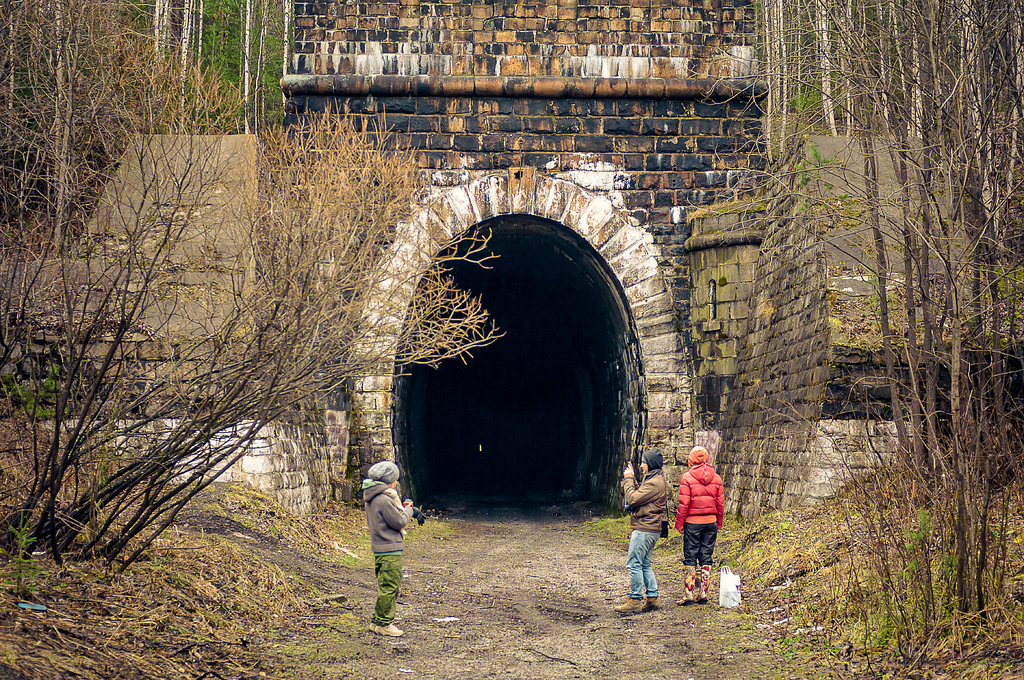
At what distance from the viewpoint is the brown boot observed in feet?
25.6

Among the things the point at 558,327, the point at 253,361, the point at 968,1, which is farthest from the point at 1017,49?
the point at 558,327

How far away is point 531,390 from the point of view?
944 inches

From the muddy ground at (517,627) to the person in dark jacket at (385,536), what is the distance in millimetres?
175

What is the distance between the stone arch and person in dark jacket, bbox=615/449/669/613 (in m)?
5.32

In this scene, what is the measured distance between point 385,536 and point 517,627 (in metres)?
1.27

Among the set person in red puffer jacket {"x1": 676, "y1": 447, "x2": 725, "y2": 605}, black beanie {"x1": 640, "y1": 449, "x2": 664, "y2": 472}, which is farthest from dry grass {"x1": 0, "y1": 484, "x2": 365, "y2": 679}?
person in red puffer jacket {"x1": 676, "y1": 447, "x2": 725, "y2": 605}

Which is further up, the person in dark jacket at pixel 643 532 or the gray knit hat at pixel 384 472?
the gray knit hat at pixel 384 472

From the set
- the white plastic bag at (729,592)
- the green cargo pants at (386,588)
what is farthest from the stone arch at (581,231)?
the green cargo pants at (386,588)

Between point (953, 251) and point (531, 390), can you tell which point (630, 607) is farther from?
point (531, 390)

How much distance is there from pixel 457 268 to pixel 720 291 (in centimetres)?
489

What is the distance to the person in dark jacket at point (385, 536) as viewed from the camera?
6887 mm

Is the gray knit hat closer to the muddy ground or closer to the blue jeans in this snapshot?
the muddy ground

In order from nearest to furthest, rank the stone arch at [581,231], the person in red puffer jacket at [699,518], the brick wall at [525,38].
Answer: the person in red puffer jacket at [699,518] → the stone arch at [581,231] → the brick wall at [525,38]

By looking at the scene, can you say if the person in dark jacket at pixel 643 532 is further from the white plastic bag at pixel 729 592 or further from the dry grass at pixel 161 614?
the dry grass at pixel 161 614
